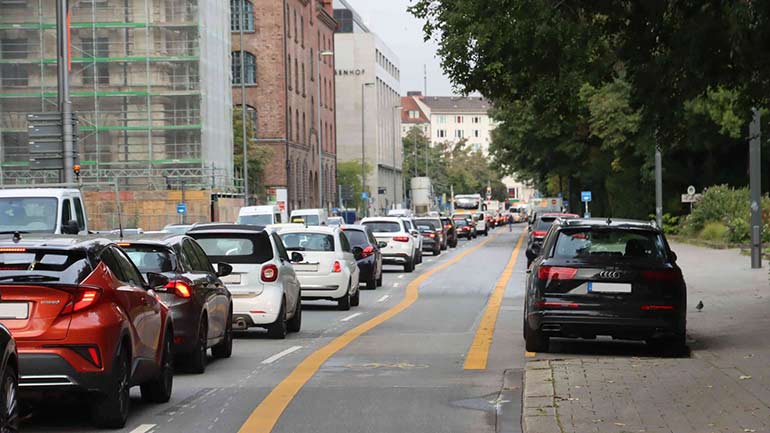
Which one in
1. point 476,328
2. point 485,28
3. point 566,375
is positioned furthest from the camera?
point 485,28

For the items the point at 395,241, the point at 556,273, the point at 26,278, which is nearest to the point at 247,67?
the point at 395,241

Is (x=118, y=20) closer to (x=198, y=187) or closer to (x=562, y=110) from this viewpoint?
(x=198, y=187)

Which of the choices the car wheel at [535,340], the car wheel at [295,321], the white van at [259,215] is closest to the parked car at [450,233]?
the white van at [259,215]

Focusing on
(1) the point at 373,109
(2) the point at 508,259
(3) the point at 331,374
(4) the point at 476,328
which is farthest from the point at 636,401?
(1) the point at 373,109

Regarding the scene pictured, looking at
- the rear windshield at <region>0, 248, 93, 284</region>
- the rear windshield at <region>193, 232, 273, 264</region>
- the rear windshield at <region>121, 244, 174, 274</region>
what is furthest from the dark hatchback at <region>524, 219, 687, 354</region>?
the rear windshield at <region>0, 248, 93, 284</region>

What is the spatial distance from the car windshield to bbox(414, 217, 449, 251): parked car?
35.5 m

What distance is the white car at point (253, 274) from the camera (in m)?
18.6

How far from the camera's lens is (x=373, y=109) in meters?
144

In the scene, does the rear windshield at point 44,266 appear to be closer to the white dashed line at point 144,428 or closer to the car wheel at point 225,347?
the white dashed line at point 144,428

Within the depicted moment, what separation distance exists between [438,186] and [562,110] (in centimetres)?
17035

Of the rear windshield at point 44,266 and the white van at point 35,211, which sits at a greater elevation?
the white van at point 35,211

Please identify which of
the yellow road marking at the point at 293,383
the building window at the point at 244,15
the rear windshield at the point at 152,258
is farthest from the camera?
the building window at the point at 244,15

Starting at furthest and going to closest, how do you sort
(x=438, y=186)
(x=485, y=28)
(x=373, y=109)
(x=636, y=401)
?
(x=438, y=186), (x=373, y=109), (x=485, y=28), (x=636, y=401)

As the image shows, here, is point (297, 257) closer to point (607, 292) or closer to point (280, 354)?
point (280, 354)
